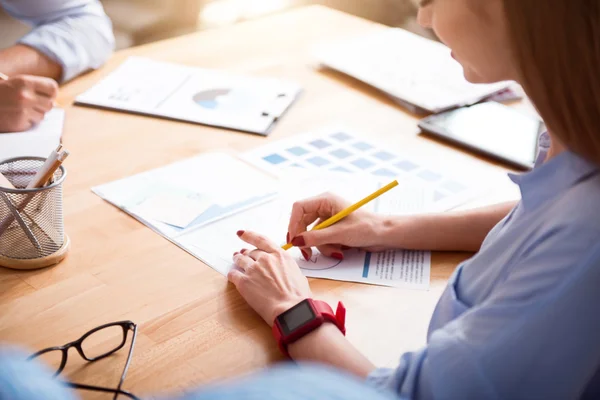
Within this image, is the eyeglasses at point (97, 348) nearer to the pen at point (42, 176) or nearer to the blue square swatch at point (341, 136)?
the pen at point (42, 176)

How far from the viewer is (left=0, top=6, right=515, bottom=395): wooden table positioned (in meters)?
0.85

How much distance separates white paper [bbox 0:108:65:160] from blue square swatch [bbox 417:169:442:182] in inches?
24.8

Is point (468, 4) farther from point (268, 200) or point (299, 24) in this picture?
point (299, 24)

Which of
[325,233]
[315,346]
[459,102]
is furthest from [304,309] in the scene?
[459,102]

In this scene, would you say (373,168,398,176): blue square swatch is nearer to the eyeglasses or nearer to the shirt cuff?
the eyeglasses

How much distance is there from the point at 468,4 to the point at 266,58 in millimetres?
1040

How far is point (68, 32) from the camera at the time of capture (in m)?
1.64

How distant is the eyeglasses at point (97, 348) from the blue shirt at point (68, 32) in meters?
0.83

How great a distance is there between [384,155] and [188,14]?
4.89 feet

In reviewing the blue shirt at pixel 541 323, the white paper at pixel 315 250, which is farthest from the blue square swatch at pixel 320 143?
the blue shirt at pixel 541 323

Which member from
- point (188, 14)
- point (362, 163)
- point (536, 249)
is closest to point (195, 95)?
point (362, 163)

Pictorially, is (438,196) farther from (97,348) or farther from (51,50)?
(51,50)

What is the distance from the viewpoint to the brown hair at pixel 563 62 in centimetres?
61

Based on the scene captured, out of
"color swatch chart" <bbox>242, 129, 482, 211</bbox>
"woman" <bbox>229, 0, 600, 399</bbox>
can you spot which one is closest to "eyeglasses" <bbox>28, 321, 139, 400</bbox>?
"woman" <bbox>229, 0, 600, 399</bbox>
